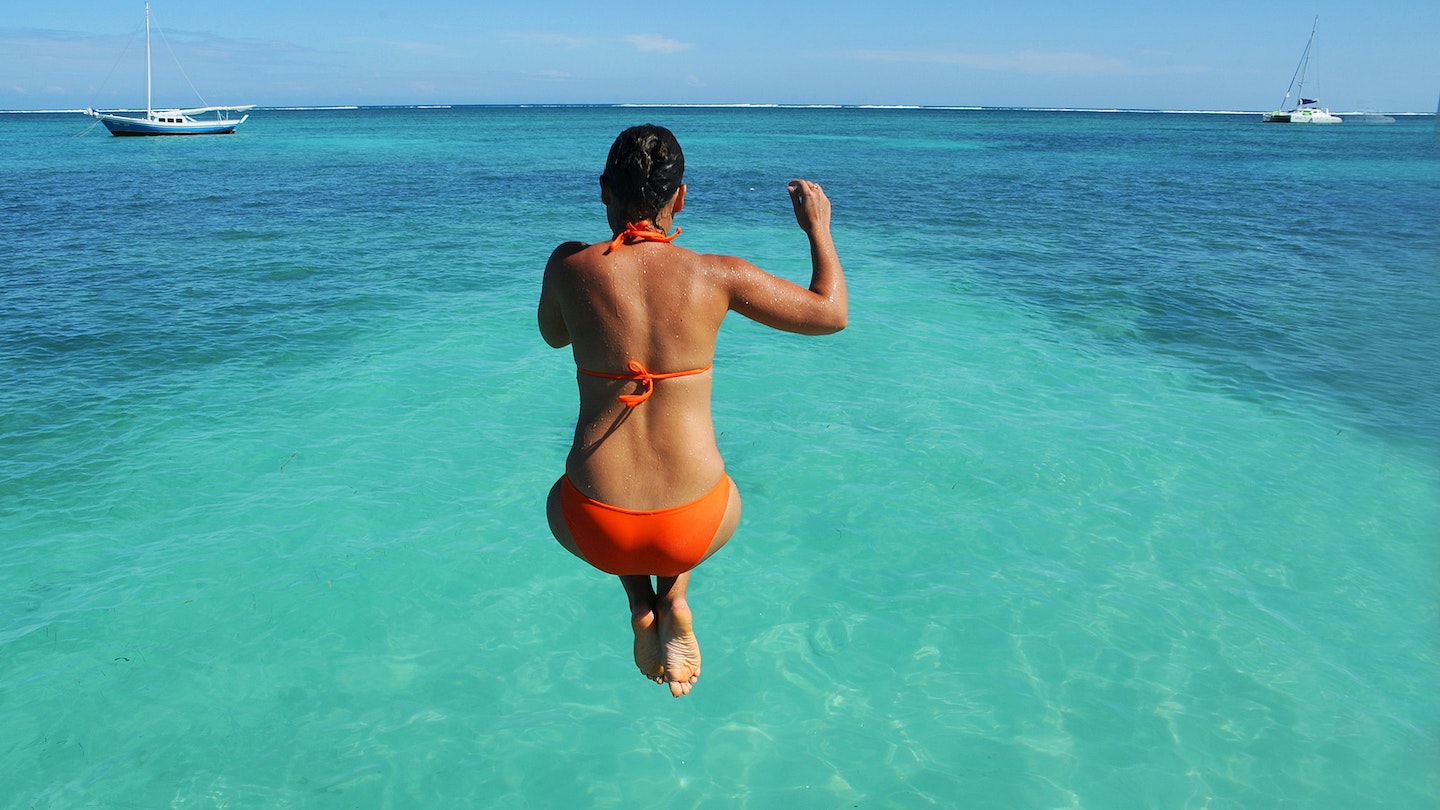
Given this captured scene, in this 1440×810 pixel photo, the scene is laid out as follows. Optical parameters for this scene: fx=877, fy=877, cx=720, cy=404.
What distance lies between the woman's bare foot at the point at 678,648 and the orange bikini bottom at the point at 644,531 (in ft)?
1.03

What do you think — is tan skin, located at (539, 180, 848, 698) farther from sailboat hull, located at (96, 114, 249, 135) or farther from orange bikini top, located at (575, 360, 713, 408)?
sailboat hull, located at (96, 114, 249, 135)

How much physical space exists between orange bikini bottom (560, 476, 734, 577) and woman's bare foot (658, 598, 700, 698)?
31cm

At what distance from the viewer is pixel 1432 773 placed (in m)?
5.42

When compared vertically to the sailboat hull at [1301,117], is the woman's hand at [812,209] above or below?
below

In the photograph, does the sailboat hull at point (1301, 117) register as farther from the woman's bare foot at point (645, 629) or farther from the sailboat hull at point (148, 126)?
the woman's bare foot at point (645, 629)

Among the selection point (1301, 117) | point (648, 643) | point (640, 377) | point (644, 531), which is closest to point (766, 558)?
point (648, 643)

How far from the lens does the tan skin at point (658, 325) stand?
269 centimetres

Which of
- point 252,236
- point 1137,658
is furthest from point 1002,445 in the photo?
point 252,236

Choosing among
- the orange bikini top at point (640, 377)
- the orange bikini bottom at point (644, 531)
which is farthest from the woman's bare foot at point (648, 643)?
the orange bikini top at point (640, 377)

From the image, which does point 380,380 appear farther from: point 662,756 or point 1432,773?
point 1432,773

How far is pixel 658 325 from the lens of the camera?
2.71 m

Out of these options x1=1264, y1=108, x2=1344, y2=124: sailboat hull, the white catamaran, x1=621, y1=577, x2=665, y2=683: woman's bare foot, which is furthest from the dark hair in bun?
x1=1264, y1=108, x2=1344, y2=124: sailboat hull

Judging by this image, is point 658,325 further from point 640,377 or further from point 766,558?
point 766,558

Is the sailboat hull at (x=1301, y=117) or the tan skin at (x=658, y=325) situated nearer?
the tan skin at (x=658, y=325)
